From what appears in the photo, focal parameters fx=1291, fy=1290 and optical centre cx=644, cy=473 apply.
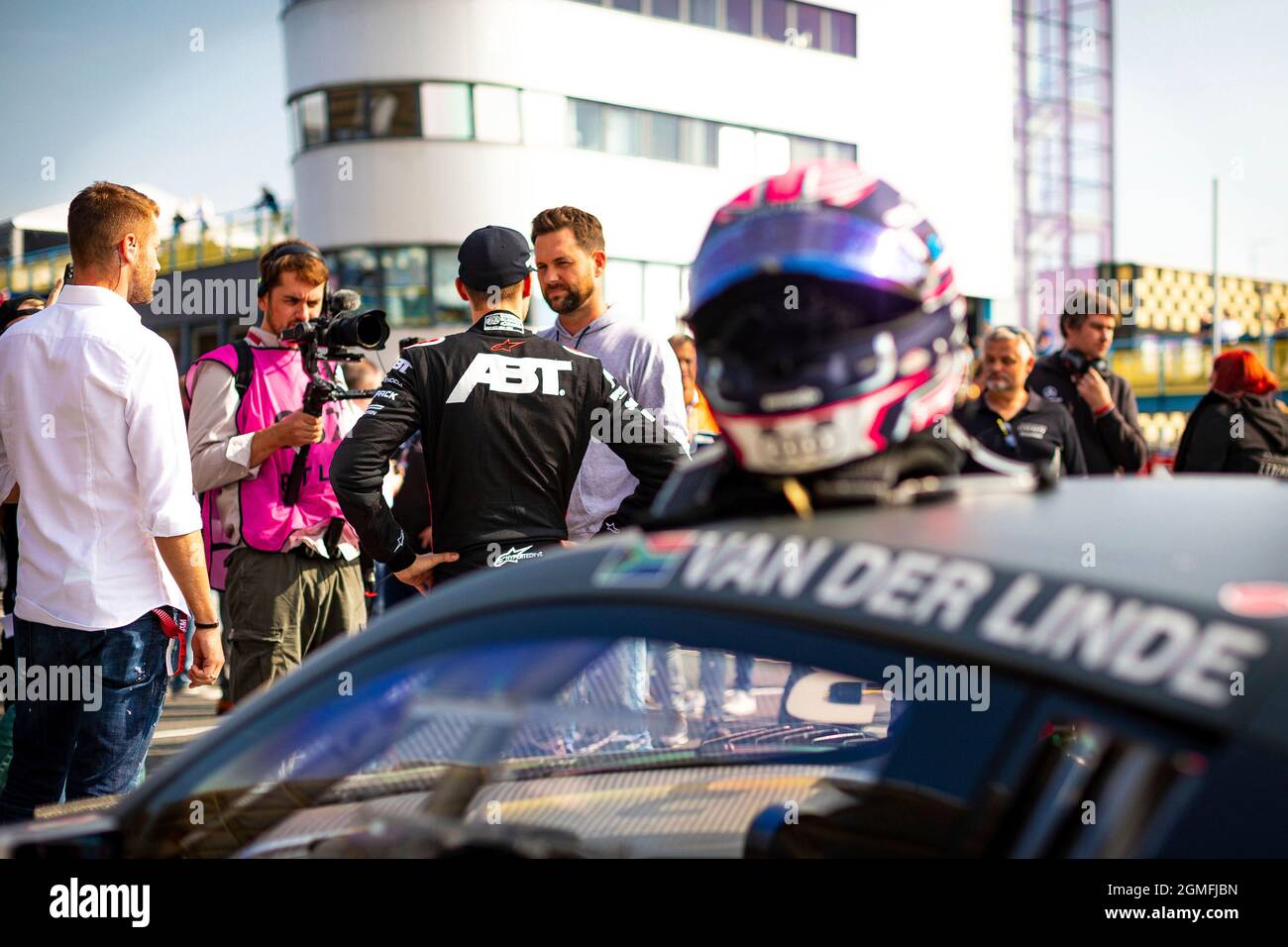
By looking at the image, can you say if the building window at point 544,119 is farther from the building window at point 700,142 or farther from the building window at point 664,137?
the building window at point 700,142

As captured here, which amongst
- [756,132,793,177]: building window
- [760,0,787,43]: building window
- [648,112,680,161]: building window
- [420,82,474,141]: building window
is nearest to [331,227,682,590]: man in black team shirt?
[420,82,474,141]: building window

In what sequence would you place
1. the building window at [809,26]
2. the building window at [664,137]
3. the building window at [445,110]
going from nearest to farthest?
the building window at [445,110], the building window at [664,137], the building window at [809,26]

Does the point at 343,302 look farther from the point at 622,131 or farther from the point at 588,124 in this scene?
the point at 622,131

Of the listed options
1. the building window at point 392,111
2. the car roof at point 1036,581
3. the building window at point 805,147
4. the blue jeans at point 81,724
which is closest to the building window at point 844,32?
the building window at point 805,147

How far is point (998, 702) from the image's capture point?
1.21 m

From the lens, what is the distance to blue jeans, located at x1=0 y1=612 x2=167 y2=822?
2947 millimetres

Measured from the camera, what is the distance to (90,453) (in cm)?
297

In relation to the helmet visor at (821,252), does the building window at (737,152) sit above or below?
above

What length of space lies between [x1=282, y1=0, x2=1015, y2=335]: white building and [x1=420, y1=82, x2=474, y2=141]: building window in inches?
1.4

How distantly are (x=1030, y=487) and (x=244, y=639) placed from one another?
3002mm

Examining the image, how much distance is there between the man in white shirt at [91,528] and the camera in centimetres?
295

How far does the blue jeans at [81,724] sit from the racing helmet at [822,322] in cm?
185

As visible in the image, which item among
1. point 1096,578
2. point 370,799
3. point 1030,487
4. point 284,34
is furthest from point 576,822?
point 284,34

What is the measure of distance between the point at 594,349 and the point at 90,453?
5.21 ft
